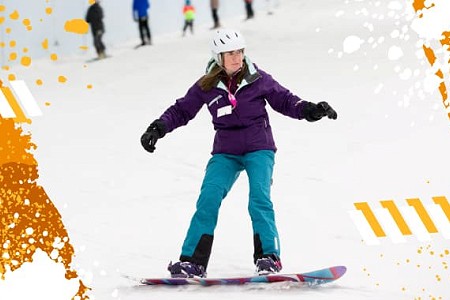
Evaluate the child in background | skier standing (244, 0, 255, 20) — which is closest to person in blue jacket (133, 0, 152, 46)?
the child in background

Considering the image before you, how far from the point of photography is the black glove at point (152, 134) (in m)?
4.80

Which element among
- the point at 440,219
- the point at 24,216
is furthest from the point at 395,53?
the point at 24,216

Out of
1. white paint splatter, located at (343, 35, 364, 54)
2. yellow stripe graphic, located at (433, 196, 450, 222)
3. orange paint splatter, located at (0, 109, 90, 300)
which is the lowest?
yellow stripe graphic, located at (433, 196, 450, 222)

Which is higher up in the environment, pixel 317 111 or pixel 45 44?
pixel 45 44

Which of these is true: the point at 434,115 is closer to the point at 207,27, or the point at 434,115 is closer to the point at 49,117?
the point at 49,117

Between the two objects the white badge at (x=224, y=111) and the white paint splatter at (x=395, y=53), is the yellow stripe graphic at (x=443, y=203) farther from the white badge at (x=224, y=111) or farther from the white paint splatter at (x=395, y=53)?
the white paint splatter at (x=395, y=53)

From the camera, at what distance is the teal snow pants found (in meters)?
4.82

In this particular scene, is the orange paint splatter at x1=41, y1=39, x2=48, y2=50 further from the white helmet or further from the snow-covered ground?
the white helmet

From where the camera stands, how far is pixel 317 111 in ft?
15.8

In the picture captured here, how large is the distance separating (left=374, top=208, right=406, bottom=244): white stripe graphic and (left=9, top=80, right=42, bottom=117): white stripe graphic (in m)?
6.91

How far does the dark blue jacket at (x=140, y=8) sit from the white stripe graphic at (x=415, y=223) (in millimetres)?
12998

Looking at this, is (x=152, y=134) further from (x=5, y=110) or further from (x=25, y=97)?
(x=25, y=97)

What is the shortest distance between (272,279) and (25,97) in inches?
448

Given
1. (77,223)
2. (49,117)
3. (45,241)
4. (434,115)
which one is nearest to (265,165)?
(45,241)
